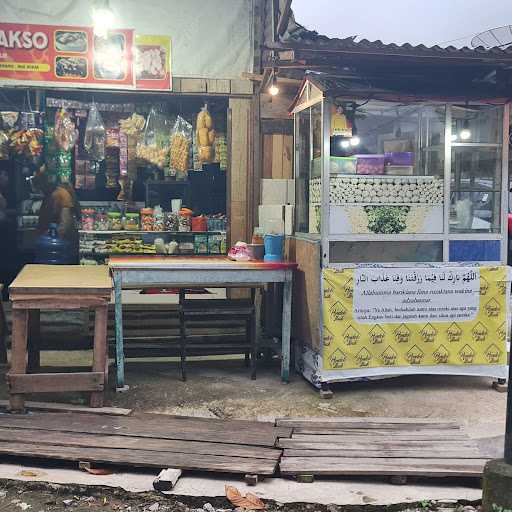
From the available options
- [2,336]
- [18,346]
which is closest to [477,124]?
[18,346]

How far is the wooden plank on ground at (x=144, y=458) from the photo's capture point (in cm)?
452

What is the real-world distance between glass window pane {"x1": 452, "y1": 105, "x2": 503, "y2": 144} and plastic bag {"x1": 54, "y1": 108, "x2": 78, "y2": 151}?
14.7 ft

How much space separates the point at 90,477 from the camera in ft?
14.8

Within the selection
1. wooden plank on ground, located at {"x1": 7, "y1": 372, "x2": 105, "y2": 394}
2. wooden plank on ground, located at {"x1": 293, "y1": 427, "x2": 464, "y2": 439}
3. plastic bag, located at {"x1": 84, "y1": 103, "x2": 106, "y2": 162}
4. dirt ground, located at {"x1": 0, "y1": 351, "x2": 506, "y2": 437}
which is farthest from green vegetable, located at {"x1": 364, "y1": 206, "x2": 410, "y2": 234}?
plastic bag, located at {"x1": 84, "y1": 103, "x2": 106, "y2": 162}

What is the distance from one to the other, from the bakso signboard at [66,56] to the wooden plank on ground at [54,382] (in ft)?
11.9

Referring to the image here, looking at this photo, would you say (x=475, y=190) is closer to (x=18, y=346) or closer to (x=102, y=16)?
(x=102, y=16)

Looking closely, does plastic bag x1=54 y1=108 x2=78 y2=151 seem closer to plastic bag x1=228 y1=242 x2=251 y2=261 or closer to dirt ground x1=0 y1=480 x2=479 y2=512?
plastic bag x1=228 y1=242 x2=251 y2=261

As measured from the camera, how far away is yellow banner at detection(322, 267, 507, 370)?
20.7ft

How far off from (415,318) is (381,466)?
2.15 m

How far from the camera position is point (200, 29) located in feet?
26.3

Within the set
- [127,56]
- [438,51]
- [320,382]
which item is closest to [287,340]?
A: [320,382]

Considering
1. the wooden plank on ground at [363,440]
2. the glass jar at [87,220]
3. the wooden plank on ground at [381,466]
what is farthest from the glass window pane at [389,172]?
the glass jar at [87,220]

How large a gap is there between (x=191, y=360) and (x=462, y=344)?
113 inches

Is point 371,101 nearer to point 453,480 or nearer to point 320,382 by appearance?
point 320,382
